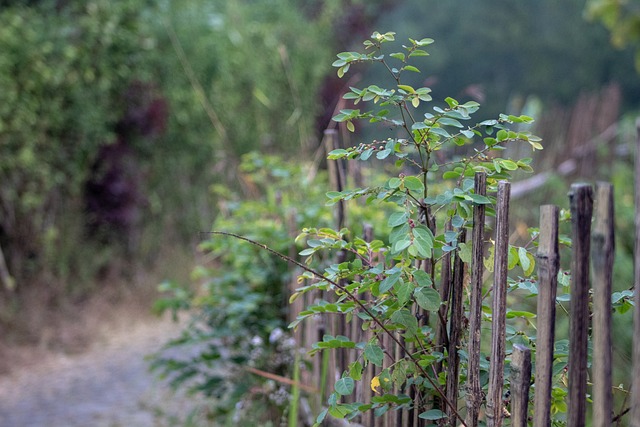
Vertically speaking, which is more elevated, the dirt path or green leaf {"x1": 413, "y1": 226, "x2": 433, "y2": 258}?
green leaf {"x1": 413, "y1": 226, "x2": 433, "y2": 258}

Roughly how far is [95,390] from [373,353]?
4101 millimetres

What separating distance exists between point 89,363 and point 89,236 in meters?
1.70

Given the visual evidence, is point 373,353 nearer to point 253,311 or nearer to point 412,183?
point 412,183

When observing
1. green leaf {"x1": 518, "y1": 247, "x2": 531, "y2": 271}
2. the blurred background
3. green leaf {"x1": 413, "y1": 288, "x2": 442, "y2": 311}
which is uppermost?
the blurred background

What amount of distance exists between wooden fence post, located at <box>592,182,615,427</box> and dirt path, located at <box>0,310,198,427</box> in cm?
310

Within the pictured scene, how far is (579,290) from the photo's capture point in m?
1.11

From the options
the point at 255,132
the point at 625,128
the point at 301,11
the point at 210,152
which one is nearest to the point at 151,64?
the point at 210,152

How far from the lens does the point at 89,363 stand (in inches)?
227

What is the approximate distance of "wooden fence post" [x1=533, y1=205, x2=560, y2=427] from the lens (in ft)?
3.95

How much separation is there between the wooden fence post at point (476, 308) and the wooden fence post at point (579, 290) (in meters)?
0.26

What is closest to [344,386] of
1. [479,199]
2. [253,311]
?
[479,199]

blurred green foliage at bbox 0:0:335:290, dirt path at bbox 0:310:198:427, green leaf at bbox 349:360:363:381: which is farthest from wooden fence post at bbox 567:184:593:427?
dirt path at bbox 0:310:198:427

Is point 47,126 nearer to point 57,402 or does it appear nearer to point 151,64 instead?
point 151,64

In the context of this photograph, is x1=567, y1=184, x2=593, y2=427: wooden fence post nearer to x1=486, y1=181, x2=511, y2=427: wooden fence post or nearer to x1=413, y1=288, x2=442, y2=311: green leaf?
x1=486, y1=181, x2=511, y2=427: wooden fence post
